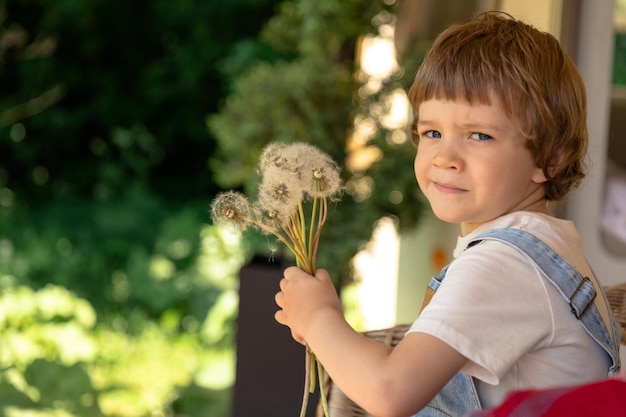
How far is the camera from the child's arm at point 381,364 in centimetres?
104

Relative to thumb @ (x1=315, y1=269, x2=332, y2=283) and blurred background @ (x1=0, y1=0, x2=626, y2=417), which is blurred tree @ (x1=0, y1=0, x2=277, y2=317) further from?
thumb @ (x1=315, y1=269, x2=332, y2=283)

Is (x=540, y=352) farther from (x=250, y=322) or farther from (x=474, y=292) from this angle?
(x=250, y=322)

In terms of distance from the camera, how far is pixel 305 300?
1.20 meters

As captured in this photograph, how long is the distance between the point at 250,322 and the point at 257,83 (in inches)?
29.5

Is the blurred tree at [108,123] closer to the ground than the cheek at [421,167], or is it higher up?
higher up

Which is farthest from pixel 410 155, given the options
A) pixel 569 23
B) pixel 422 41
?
pixel 569 23

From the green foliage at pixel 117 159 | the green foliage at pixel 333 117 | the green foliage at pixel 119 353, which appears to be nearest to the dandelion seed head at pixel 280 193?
the green foliage at pixel 333 117

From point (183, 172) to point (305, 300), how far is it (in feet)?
14.2

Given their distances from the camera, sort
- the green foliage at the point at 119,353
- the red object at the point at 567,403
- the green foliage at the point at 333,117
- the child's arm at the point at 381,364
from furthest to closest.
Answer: the green foliage at the point at 119,353, the green foliage at the point at 333,117, the child's arm at the point at 381,364, the red object at the point at 567,403

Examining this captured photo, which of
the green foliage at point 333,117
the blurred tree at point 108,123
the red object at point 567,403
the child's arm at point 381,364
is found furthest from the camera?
the blurred tree at point 108,123

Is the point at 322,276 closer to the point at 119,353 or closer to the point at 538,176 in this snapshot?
the point at 538,176

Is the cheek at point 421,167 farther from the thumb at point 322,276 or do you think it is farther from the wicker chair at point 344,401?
the wicker chair at point 344,401

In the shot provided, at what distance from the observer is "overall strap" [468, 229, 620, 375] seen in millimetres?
1130

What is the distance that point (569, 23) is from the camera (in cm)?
273
